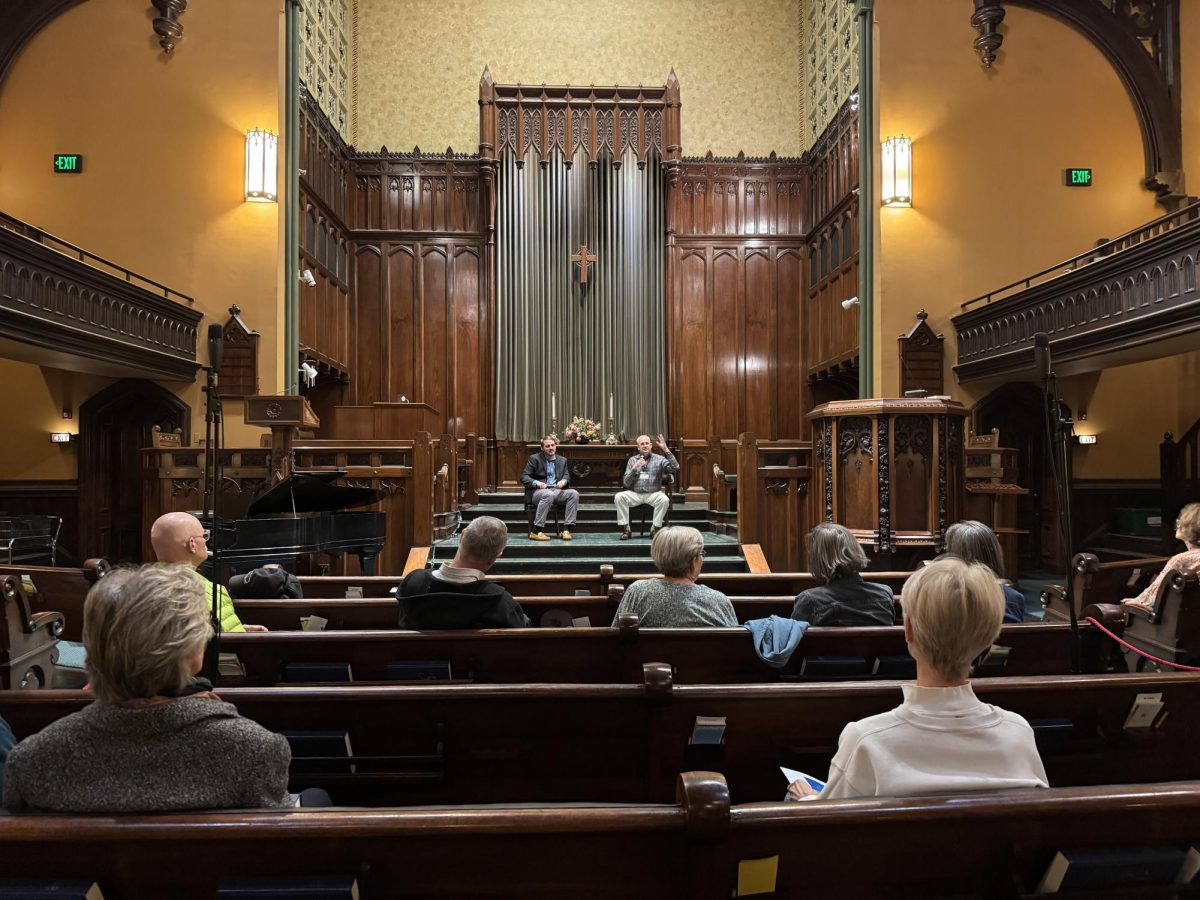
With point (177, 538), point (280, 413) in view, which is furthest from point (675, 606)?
point (280, 413)

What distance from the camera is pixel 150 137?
344 inches

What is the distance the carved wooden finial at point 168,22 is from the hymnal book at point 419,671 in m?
9.01

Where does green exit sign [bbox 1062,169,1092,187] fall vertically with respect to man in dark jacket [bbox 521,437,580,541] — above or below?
above

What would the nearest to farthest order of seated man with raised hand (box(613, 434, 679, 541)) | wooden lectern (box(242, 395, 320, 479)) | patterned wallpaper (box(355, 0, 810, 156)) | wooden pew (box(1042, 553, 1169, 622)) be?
1. wooden pew (box(1042, 553, 1169, 622))
2. wooden lectern (box(242, 395, 320, 479))
3. seated man with raised hand (box(613, 434, 679, 541))
4. patterned wallpaper (box(355, 0, 810, 156))

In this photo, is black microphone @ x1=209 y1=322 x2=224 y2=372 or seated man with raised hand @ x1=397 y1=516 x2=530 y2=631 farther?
black microphone @ x1=209 y1=322 x2=224 y2=372

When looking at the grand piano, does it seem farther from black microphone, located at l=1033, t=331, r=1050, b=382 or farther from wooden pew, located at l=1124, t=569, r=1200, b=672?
wooden pew, located at l=1124, t=569, r=1200, b=672

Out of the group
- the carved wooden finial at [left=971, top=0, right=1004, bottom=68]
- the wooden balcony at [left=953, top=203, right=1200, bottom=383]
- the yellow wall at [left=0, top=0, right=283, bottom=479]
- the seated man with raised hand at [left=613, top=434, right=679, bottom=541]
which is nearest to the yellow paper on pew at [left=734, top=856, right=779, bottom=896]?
the seated man with raised hand at [left=613, top=434, right=679, bottom=541]

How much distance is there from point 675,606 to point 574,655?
396 mm

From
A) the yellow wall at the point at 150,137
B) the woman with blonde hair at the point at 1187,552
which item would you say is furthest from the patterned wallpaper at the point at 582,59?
the woman with blonde hair at the point at 1187,552

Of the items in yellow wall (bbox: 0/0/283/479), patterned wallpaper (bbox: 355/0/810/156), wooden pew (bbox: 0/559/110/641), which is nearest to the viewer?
wooden pew (bbox: 0/559/110/641)

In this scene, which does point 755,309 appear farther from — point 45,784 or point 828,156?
point 45,784

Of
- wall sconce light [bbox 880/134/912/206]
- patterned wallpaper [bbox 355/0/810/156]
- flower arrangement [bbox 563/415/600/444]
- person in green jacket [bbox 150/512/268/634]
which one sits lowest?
person in green jacket [bbox 150/512/268/634]

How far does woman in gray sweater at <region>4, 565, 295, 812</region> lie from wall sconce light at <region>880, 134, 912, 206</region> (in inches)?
358

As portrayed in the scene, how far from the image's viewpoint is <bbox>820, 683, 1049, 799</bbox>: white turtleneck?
124 centimetres
